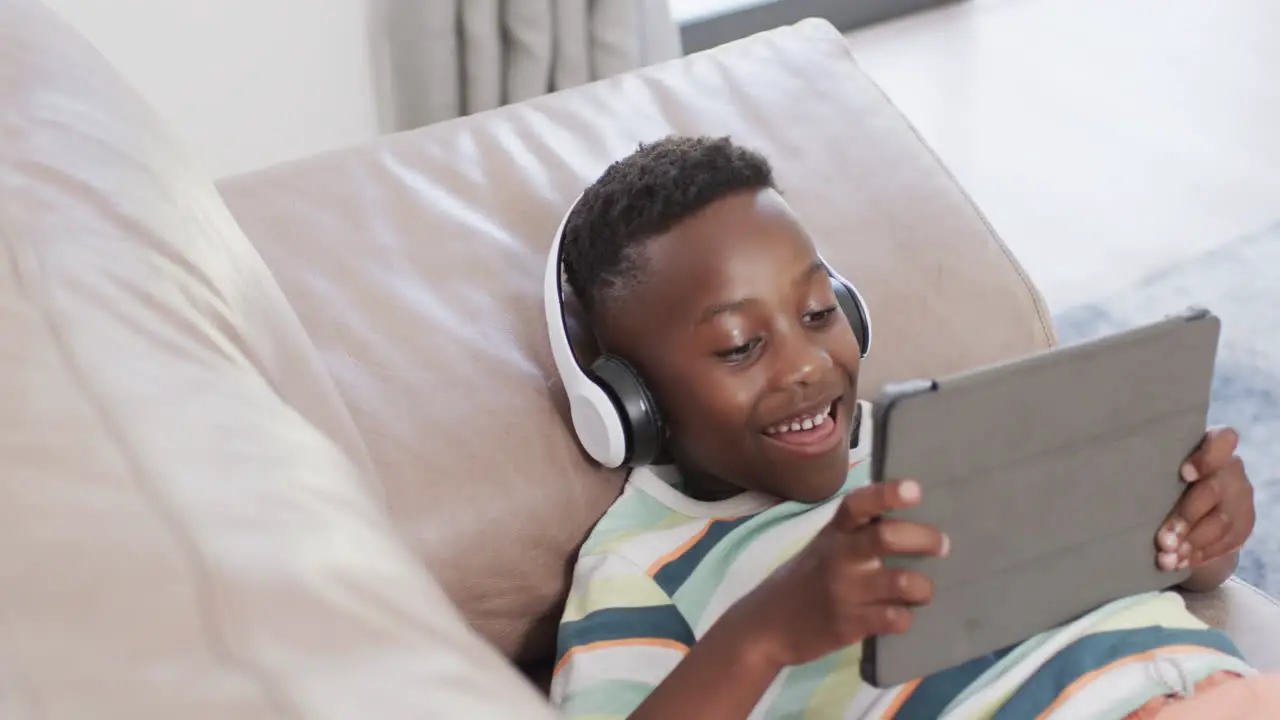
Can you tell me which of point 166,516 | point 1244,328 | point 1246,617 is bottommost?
point 1244,328

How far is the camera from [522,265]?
3.80 feet

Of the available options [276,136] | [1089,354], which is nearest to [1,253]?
[1089,354]

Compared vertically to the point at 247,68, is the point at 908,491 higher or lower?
higher

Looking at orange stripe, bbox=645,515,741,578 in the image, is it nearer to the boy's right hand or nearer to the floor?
the boy's right hand

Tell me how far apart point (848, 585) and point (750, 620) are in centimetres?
10

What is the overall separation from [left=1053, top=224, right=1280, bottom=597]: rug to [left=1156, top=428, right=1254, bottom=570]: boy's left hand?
29.8 inches

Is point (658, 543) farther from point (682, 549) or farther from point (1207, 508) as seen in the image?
point (1207, 508)

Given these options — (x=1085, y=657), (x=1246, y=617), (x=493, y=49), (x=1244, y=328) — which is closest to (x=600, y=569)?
(x=1085, y=657)

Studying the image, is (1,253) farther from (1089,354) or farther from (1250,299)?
(1250,299)

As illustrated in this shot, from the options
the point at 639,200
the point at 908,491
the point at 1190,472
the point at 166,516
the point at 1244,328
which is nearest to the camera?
the point at 166,516

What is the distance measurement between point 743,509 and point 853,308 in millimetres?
205

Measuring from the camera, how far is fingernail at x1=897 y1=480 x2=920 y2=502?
29.3 inches

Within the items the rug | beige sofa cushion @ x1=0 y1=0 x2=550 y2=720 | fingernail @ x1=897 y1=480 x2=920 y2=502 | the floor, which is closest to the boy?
fingernail @ x1=897 y1=480 x2=920 y2=502

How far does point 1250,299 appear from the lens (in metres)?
2.00
